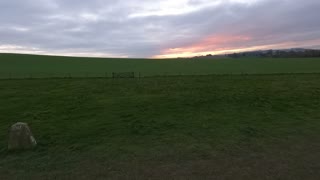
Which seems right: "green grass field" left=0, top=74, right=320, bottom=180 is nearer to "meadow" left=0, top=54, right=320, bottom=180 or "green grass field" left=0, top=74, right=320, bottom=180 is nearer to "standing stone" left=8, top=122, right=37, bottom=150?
"meadow" left=0, top=54, right=320, bottom=180

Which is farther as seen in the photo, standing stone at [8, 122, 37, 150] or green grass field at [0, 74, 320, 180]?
standing stone at [8, 122, 37, 150]

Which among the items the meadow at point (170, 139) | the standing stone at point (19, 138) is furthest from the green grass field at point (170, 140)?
the standing stone at point (19, 138)

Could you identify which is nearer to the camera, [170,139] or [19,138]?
[19,138]

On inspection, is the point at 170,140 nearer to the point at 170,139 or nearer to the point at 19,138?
the point at 170,139

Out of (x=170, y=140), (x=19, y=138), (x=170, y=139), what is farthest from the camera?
(x=170, y=139)

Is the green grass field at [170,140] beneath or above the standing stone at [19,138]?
beneath

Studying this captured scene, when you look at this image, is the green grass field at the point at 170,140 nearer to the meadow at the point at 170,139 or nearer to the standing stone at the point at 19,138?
the meadow at the point at 170,139

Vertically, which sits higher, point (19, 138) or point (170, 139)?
point (19, 138)

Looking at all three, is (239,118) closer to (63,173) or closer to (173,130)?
(173,130)

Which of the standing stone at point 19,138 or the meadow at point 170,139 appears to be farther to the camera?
the standing stone at point 19,138

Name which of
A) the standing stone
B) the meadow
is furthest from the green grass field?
the standing stone

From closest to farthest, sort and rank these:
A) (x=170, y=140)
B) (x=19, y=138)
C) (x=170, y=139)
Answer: (x=19, y=138) → (x=170, y=140) → (x=170, y=139)

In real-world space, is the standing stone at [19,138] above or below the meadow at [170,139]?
above

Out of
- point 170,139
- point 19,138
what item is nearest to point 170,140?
point 170,139
